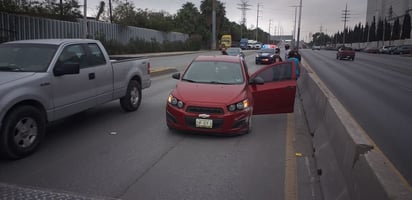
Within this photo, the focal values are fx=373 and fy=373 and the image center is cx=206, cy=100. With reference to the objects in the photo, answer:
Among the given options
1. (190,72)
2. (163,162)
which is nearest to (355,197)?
(163,162)

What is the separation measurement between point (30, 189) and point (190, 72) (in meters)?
4.70

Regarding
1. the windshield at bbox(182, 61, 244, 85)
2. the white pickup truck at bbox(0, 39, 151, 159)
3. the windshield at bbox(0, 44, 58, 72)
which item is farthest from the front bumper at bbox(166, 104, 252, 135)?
the windshield at bbox(0, 44, 58, 72)

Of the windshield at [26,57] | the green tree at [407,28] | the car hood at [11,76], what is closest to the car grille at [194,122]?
the windshield at [26,57]

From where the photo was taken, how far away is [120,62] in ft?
28.9

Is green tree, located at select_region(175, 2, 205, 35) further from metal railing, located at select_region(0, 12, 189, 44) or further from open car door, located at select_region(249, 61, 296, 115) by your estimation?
open car door, located at select_region(249, 61, 296, 115)

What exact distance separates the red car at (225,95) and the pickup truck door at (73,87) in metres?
1.60

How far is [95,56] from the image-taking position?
7922 millimetres

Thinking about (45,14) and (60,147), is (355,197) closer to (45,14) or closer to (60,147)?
(60,147)

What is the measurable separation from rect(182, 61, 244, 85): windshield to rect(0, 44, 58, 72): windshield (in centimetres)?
292

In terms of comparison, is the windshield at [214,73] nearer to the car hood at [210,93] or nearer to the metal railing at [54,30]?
the car hood at [210,93]

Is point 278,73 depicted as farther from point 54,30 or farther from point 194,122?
point 54,30

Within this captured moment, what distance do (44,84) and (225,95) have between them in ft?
10.7

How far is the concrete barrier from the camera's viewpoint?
2.96 metres

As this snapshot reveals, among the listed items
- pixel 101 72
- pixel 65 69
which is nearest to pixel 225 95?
pixel 101 72
